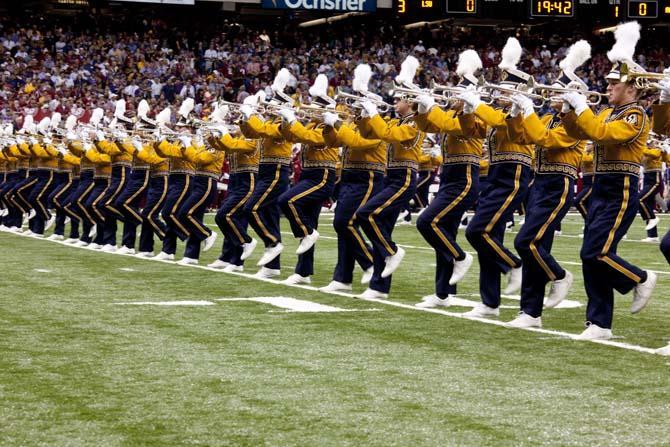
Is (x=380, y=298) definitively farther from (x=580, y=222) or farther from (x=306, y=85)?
(x=306, y=85)

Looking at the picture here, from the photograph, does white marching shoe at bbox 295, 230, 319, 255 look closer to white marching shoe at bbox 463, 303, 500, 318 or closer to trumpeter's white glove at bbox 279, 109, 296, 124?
trumpeter's white glove at bbox 279, 109, 296, 124

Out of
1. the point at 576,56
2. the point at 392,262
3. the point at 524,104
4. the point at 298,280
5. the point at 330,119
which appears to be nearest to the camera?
the point at 524,104

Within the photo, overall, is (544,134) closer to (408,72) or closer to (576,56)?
(576,56)

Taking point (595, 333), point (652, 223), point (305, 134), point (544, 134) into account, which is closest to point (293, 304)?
point (305, 134)

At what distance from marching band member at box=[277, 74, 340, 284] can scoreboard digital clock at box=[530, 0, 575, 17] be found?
2219 centimetres

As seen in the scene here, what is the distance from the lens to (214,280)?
12336 millimetres

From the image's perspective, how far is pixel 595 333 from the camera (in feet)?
25.4

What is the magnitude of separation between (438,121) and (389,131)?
39.9 inches

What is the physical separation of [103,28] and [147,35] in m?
1.38

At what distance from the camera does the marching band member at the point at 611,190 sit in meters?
7.44

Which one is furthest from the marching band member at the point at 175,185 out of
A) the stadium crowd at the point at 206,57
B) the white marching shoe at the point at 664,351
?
the stadium crowd at the point at 206,57

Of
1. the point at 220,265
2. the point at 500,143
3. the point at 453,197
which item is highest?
the point at 500,143

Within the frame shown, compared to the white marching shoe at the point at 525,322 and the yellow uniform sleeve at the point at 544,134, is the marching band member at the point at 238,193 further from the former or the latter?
the yellow uniform sleeve at the point at 544,134

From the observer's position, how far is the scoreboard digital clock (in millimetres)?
33188
